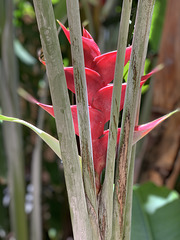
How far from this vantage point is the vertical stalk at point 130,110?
203 mm

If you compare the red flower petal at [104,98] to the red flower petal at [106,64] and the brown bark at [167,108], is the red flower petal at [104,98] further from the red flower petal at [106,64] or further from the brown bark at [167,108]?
the brown bark at [167,108]

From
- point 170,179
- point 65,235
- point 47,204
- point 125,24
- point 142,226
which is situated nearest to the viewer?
point 125,24

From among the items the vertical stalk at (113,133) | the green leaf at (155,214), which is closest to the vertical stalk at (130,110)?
the vertical stalk at (113,133)

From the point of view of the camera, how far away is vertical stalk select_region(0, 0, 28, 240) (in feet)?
1.93

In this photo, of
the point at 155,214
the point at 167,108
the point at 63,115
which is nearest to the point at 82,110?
the point at 63,115

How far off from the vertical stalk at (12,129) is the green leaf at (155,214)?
224 mm

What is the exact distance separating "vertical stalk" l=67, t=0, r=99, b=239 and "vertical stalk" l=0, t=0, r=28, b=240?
39 cm

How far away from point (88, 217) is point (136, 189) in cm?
36

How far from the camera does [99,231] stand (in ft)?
0.75

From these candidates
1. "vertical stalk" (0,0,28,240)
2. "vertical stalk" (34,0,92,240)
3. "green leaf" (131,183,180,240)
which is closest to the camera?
"vertical stalk" (34,0,92,240)

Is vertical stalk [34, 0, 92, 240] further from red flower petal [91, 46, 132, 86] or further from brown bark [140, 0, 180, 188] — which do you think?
brown bark [140, 0, 180, 188]

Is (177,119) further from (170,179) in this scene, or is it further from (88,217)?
(88,217)

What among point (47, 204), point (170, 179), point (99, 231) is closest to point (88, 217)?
point (99, 231)

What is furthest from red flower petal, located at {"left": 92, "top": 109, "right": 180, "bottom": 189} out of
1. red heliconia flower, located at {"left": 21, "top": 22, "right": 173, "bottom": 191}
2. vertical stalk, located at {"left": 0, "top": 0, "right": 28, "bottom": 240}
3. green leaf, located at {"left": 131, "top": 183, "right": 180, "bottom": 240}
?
vertical stalk, located at {"left": 0, "top": 0, "right": 28, "bottom": 240}
